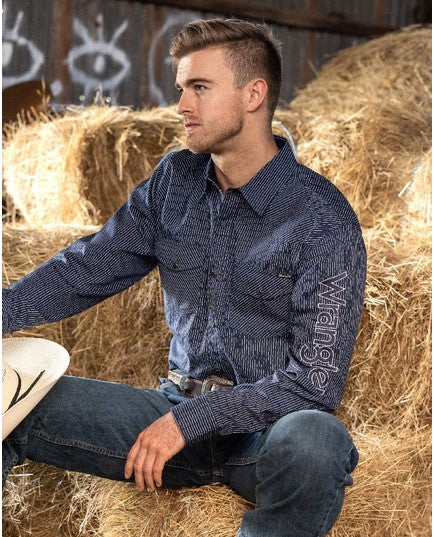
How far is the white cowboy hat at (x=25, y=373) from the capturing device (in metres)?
1.61

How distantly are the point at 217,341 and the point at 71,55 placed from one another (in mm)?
3904

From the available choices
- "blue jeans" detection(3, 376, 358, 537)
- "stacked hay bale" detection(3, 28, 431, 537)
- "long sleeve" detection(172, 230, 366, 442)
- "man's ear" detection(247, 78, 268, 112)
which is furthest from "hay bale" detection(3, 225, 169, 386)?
"long sleeve" detection(172, 230, 366, 442)

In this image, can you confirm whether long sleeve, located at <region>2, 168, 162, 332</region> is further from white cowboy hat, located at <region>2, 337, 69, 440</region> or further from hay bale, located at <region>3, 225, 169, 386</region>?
hay bale, located at <region>3, 225, 169, 386</region>

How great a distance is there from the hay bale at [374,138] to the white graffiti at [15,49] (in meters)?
1.96

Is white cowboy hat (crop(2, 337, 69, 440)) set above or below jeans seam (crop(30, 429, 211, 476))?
above

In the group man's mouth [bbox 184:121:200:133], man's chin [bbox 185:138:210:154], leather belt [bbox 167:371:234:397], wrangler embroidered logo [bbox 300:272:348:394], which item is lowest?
leather belt [bbox 167:371:234:397]

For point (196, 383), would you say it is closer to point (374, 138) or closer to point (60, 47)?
point (374, 138)

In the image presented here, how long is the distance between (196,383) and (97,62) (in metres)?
3.91

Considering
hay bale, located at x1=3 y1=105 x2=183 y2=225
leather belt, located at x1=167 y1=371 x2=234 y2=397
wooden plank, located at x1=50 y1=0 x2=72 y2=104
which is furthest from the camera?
wooden plank, located at x1=50 y1=0 x2=72 y2=104

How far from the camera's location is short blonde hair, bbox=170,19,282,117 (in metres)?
1.97

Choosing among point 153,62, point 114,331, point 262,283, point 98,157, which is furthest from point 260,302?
point 153,62

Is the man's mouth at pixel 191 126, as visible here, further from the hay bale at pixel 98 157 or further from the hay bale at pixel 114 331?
the hay bale at pixel 98 157

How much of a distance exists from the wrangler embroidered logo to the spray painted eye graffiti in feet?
13.0

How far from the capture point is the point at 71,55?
5.39 meters
